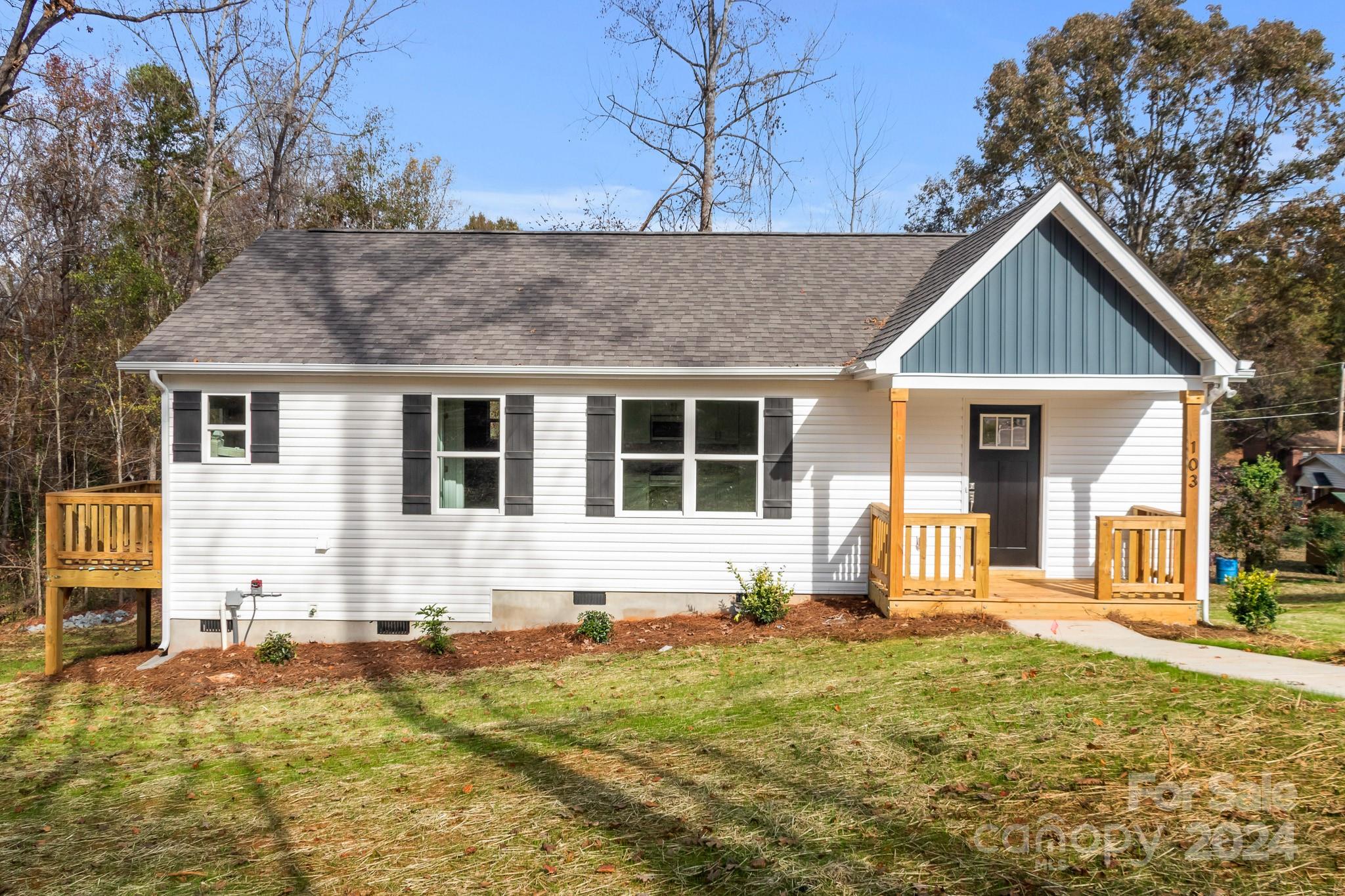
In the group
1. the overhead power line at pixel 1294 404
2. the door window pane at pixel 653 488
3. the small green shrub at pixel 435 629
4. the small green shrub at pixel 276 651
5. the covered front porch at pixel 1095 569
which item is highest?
the overhead power line at pixel 1294 404

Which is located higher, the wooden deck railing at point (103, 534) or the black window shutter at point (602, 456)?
the black window shutter at point (602, 456)

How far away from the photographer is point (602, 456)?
1027cm

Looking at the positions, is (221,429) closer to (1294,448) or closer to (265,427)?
(265,427)

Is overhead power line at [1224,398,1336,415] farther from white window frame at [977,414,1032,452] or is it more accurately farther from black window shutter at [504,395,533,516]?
black window shutter at [504,395,533,516]

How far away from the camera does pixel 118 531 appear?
33.2 ft

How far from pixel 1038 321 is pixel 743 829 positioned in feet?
22.5

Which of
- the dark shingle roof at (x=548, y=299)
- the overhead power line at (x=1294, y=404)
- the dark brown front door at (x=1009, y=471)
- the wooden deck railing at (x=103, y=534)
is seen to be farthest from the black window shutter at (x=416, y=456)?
the overhead power line at (x=1294, y=404)

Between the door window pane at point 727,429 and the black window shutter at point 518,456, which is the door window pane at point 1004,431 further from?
the black window shutter at point 518,456

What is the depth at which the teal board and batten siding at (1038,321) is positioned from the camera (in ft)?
29.7

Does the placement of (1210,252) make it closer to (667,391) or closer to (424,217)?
(667,391)

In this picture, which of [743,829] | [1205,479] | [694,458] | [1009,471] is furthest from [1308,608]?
[743,829]

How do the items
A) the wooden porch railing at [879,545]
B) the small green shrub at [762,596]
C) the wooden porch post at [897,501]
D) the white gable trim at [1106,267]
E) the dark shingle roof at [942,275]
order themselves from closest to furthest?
the white gable trim at [1106,267], the wooden porch post at [897,501], the dark shingle roof at [942,275], the wooden porch railing at [879,545], the small green shrub at [762,596]

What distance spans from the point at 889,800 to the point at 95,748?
7021 mm

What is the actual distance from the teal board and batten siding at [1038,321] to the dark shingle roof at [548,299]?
1.54 m
